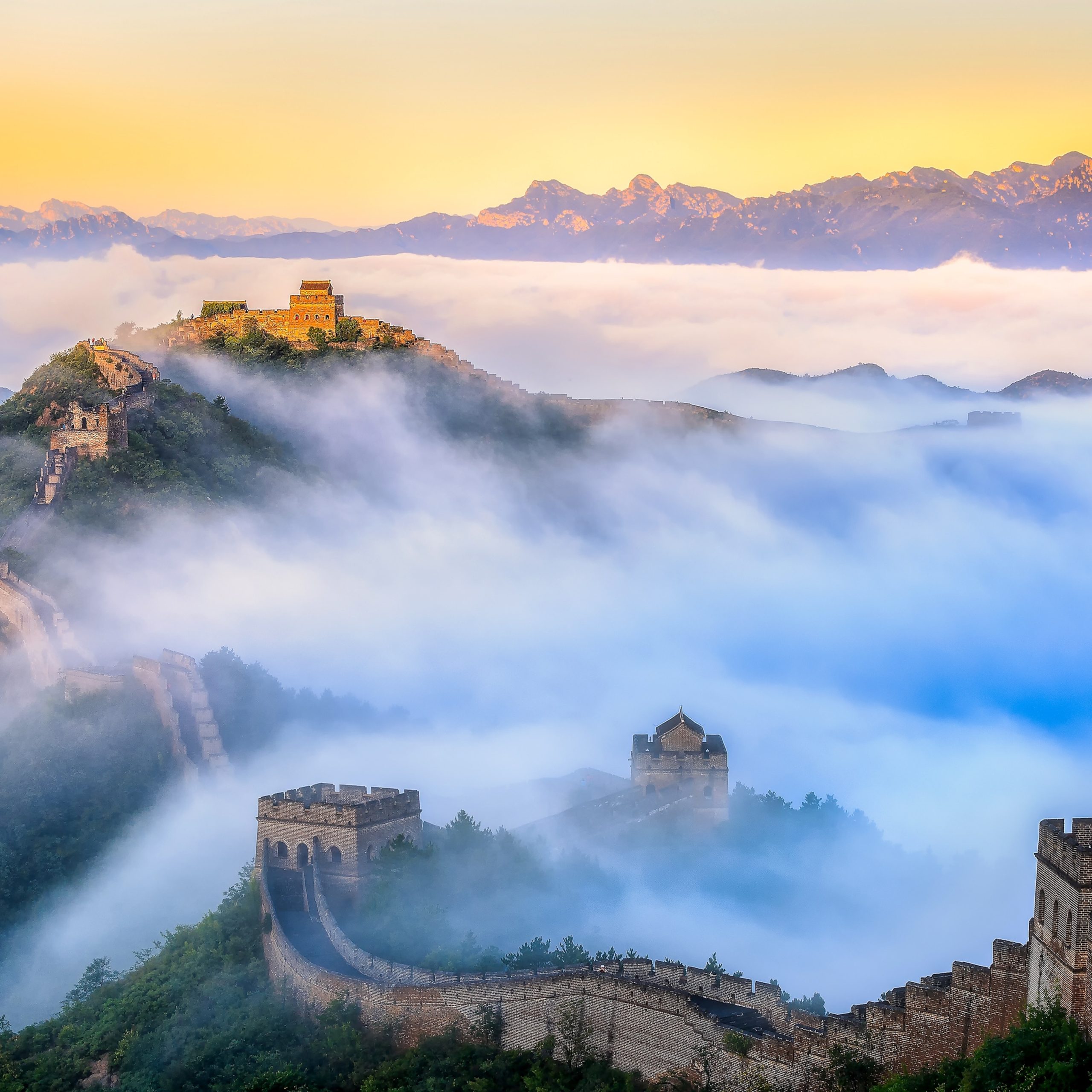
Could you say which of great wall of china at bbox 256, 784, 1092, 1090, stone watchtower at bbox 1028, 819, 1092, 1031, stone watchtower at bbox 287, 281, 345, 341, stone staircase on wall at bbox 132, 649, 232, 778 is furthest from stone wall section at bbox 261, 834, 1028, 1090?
stone watchtower at bbox 287, 281, 345, 341

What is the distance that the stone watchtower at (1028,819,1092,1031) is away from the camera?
2691cm

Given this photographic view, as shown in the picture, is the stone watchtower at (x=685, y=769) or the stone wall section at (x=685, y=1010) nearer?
the stone wall section at (x=685, y=1010)

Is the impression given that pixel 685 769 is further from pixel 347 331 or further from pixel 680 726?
pixel 347 331

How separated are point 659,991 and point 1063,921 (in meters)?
8.06

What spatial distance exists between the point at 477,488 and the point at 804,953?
74.4 metres

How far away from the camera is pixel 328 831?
42.9m

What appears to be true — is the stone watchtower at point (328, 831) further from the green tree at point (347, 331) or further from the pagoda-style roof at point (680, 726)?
the green tree at point (347, 331)

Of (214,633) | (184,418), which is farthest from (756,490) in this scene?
(214,633)

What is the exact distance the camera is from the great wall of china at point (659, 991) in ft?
92.9

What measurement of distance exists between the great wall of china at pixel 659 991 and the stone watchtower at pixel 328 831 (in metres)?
0.03

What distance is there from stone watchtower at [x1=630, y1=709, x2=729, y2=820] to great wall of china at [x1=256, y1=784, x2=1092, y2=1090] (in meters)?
15.6

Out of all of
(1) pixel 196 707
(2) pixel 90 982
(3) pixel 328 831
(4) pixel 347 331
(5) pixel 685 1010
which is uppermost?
(5) pixel 685 1010

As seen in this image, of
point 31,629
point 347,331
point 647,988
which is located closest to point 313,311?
point 347,331

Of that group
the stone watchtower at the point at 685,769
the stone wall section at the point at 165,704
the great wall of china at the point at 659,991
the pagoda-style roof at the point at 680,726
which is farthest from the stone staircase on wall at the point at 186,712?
the pagoda-style roof at the point at 680,726
